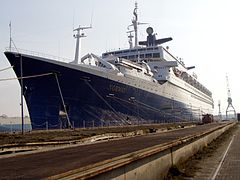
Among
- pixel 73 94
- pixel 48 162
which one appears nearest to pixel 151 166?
pixel 48 162

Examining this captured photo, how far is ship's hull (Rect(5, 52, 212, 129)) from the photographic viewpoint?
128ft

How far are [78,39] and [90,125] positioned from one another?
13538mm

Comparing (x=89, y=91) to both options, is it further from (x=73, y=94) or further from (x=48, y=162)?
(x=48, y=162)

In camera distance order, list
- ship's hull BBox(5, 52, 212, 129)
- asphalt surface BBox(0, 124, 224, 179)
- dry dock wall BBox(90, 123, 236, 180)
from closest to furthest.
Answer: dry dock wall BBox(90, 123, 236, 180)
asphalt surface BBox(0, 124, 224, 179)
ship's hull BBox(5, 52, 212, 129)

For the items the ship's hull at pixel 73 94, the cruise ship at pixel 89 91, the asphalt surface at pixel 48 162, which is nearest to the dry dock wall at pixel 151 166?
the asphalt surface at pixel 48 162

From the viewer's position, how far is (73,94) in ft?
131

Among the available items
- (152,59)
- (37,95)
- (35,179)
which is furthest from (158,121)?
(35,179)

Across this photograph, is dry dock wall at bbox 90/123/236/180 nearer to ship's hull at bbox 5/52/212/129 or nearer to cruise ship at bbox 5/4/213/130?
cruise ship at bbox 5/4/213/130

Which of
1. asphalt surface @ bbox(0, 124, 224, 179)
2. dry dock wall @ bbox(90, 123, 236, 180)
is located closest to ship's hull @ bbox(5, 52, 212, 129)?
asphalt surface @ bbox(0, 124, 224, 179)

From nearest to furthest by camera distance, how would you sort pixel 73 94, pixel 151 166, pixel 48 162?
pixel 151 166
pixel 48 162
pixel 73 94

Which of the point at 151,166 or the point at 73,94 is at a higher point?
the point at 73,94

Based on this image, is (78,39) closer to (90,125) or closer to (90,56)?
(90,56)

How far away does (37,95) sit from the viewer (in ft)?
129

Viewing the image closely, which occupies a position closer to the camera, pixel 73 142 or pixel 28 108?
pixel 73 142
